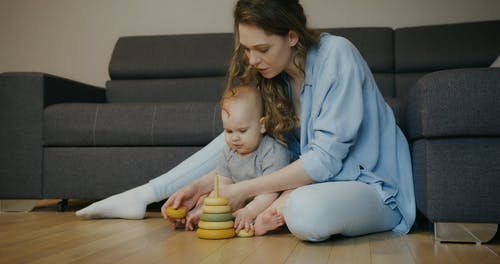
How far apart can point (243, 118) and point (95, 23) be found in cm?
217

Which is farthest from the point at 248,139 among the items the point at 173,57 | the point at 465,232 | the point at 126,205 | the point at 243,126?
the point at 173,57

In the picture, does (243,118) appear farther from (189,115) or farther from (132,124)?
(132,124)

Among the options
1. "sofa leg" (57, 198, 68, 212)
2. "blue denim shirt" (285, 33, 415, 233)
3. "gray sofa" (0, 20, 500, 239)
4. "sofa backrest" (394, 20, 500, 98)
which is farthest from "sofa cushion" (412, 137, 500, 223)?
"sofa leg" (57, 198, 68, 212)

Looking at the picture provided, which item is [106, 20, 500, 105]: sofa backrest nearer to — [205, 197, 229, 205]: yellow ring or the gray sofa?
the gray sofa

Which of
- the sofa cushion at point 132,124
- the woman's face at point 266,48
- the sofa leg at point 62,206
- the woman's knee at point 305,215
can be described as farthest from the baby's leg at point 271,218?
the sofa leg at point 62,206

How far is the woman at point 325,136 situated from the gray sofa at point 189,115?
0.10 m

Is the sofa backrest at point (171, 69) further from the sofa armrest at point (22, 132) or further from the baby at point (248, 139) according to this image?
the baby at point (248, 139)

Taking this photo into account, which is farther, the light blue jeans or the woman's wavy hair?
the woman's wavy hair

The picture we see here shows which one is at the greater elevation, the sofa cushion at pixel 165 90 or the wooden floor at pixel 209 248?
the sofa cushion at pixel 165 90

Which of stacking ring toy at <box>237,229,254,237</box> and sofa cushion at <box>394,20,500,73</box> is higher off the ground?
sofa cushion at <box>394,20,500,73</box>

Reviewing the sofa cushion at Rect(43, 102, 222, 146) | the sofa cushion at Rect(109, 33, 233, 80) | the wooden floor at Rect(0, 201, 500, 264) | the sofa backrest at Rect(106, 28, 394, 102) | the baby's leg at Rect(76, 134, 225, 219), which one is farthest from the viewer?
the sofa cushion at Rect(109, 33, 233, 80)

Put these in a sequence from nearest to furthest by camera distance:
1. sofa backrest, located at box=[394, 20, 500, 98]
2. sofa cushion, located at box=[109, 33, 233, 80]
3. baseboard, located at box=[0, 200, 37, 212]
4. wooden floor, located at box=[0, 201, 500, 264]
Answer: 1. wooden floor, located at box=[0, 201, 500, 264]
2. baseboard, located at box=[0, 200, 37, 212]
3. sofa backrest, located at box=[394, 20, 500, 98]
4. sofa cushion, located at box=[109, 33, 233, 80]

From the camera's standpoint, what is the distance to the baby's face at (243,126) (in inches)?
65.1

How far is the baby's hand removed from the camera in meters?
1.54
